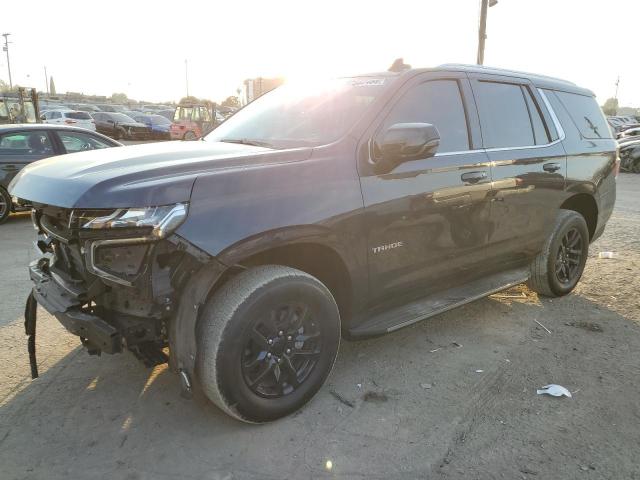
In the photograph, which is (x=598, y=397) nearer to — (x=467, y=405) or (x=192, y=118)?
(x=467, y=405)

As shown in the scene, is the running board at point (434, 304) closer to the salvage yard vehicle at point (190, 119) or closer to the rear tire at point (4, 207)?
the rear tire at point (4, 207)

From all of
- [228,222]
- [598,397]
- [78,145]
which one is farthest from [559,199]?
[78,145]

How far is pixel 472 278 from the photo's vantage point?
13.3 ft

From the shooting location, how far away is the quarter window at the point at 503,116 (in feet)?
13.0

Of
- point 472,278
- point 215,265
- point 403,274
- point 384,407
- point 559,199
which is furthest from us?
point 559,199

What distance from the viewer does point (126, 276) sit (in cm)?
243

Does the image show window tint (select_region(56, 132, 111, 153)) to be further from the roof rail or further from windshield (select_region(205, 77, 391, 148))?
the roof rail

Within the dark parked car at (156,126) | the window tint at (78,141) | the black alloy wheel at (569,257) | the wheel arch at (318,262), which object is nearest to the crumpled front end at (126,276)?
the wheel arch at (318,262)

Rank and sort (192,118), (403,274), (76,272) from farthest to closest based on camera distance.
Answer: (192,118) < (403,274) < (76,272)

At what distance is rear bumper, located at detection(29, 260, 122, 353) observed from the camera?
248 centimetres

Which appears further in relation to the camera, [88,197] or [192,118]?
[192,118]

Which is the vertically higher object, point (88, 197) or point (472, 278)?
point (88, 197)

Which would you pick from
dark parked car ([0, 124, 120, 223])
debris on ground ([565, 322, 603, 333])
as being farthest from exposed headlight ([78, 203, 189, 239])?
dark parked car ([0, 124, 120, 223])

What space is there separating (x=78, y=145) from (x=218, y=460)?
7.44 metres
